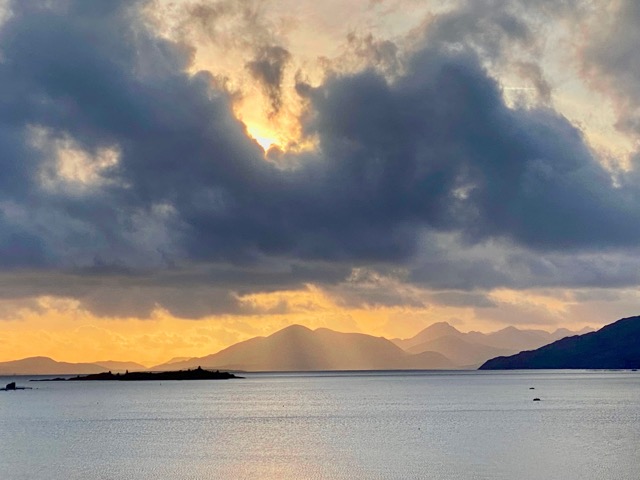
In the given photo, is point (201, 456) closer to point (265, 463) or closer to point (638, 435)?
point (265, 463)

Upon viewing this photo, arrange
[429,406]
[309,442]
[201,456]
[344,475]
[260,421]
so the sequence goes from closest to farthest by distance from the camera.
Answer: [344,475]
[201,456]
[309,442]
[260,421]
[429,406]

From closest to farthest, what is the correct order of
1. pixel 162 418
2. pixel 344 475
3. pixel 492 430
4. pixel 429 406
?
pixel 344 475, pixel 492 430, pixel 162 418, pixel 429 406

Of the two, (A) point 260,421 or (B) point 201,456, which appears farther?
(A) point 260,421

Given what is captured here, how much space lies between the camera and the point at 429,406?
182m

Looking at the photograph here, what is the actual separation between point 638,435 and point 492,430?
18836mm

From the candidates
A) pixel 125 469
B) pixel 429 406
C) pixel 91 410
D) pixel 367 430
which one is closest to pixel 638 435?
pixel 367 430

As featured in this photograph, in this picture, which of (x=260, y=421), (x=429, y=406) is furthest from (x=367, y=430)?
(x=429, y=406)

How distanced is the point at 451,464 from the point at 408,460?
5017 millimetres

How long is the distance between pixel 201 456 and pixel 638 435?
175 feet

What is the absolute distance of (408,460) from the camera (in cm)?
8306

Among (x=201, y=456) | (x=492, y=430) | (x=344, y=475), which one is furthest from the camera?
(x=492, y=430)

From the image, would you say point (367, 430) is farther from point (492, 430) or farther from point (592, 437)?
point (592, 437)

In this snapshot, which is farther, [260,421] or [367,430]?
[260,421]

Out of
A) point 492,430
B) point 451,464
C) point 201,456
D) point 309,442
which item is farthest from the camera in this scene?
point 492,430
